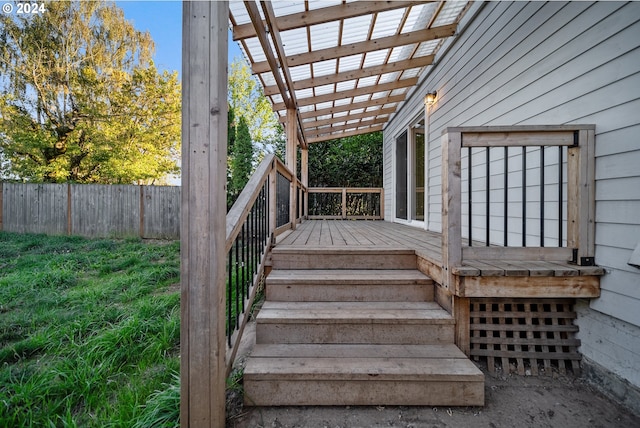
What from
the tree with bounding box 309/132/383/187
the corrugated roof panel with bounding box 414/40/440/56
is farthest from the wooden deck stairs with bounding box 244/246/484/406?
the tree with bounding box 309/132/383/187

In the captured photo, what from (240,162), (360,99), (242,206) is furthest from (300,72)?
(240,162)

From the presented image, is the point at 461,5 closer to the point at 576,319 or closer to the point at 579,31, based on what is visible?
the point at 579,31

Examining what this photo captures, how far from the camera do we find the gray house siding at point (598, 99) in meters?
1.57

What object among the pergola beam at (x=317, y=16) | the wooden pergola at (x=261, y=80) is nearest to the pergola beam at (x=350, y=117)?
the wooden pergola at (x=261, y=80)

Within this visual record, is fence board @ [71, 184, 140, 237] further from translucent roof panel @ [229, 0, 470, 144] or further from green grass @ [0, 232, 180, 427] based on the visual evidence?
translucent roof panel @ [229, 0, 470, 144]

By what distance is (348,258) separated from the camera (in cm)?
242

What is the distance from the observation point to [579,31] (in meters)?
1.93

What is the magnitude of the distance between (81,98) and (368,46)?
9806 millimetres

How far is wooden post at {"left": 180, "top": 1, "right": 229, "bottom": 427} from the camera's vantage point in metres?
1.22

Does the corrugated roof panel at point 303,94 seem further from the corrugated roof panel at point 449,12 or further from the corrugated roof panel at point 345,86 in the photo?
the corrugated roof panel at point 449,12

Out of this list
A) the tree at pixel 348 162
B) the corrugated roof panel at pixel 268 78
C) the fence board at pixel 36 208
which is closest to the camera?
the corrugated roof panel at pixel 268 78

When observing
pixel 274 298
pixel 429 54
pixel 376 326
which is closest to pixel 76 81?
pixel 429 54

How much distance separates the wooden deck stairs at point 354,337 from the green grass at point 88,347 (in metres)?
0.56

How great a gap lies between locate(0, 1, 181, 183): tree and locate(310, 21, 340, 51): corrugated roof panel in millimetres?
8187
